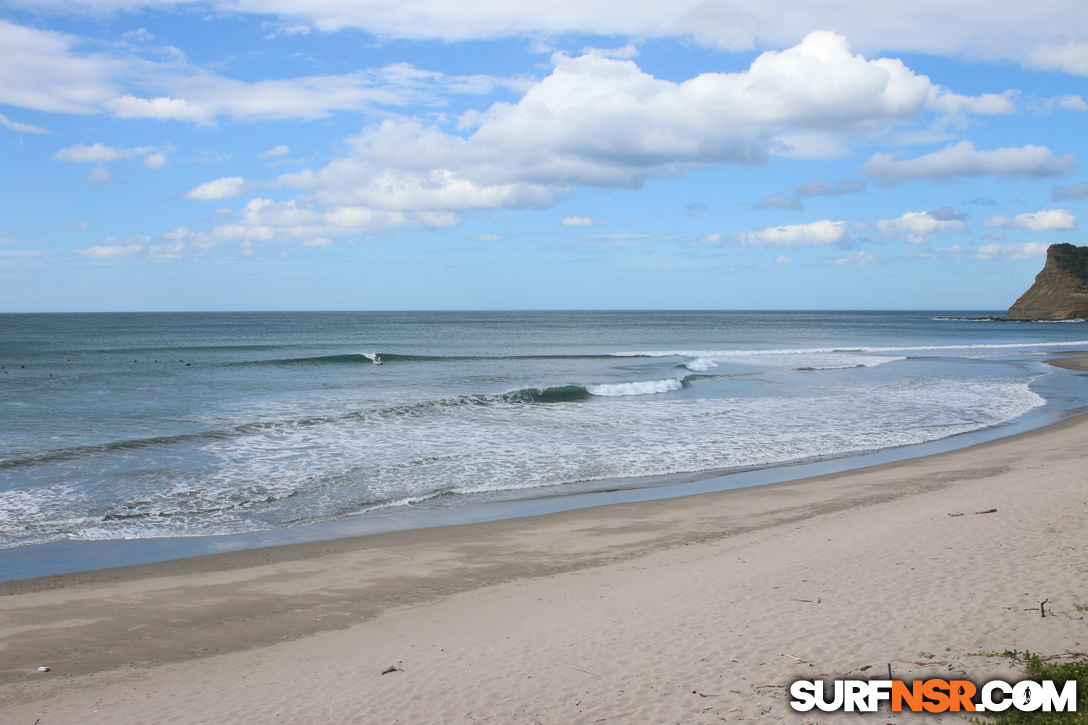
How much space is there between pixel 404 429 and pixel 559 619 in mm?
12233

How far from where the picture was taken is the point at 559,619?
5891 mm

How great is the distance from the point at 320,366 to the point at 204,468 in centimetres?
2377

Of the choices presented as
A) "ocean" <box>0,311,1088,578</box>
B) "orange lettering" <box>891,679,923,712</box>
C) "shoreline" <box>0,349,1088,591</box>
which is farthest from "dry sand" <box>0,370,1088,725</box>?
"ocean" <box>0,311,1088,578</box>

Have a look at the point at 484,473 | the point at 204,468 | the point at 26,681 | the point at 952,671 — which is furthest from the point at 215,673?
the point at 204,468

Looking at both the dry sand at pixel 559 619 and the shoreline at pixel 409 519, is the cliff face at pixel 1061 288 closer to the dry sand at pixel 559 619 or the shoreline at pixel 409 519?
the shoreline at pixel 409 519

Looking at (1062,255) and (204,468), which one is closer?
(204,468)

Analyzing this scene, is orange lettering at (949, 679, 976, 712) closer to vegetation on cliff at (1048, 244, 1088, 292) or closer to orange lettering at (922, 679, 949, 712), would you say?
orange lettering at (922, 679, 949, 712)

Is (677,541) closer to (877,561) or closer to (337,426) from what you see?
(877,561)

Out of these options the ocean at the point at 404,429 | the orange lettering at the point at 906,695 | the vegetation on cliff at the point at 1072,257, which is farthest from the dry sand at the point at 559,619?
the vegetation on cliff at the point at 1072,257

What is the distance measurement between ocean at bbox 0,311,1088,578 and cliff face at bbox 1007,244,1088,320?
289 ft

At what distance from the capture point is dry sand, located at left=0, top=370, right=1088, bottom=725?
4.55 m

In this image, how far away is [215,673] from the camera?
523cm

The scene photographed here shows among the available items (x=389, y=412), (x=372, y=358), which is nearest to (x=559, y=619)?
(x=389, y=412)

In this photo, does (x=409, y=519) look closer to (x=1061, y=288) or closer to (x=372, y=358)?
(x=372, y=358)
